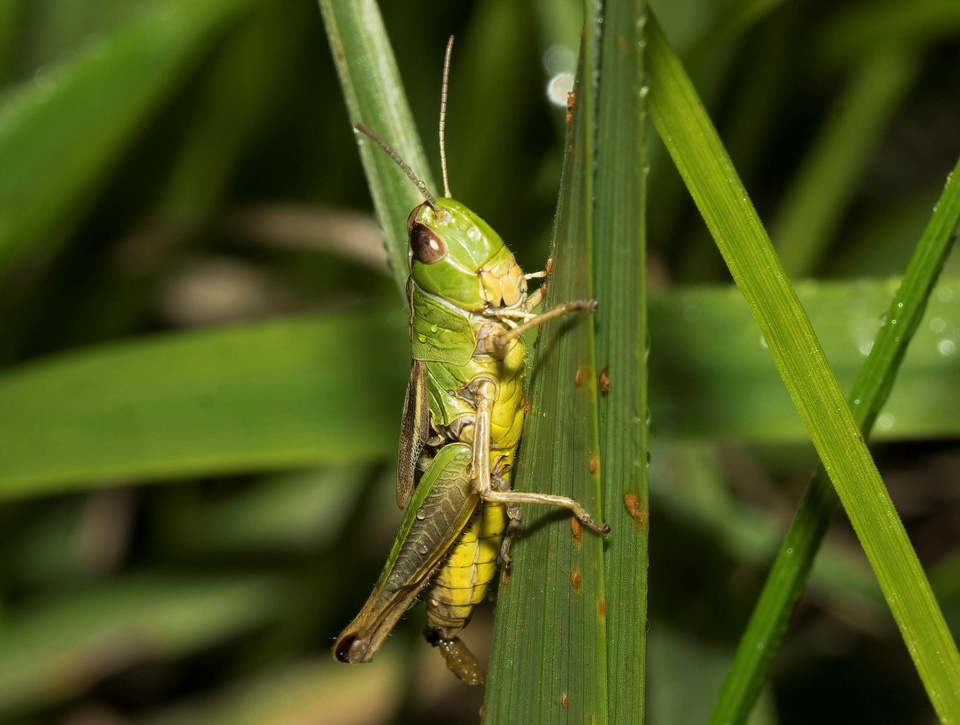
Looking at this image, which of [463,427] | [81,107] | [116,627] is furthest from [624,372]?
[116,627]

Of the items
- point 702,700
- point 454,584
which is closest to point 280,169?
point 454,584

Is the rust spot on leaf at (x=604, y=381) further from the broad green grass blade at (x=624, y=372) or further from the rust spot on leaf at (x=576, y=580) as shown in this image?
the rust spot on leaf at (x=576, y=580)

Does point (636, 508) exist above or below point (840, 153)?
below

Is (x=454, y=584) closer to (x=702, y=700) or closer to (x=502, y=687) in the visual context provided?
(x=502, y=687)

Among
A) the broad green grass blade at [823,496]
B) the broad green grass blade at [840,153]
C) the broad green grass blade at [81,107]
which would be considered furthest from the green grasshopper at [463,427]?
the broad green grass blade at [840,153]

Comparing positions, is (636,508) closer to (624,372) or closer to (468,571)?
(624,372)

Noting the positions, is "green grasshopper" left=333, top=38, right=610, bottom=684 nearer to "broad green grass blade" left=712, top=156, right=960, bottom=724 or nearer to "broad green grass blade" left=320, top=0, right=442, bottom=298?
"broad green grass blade" left=320, top=0, right=442, bottom=298
